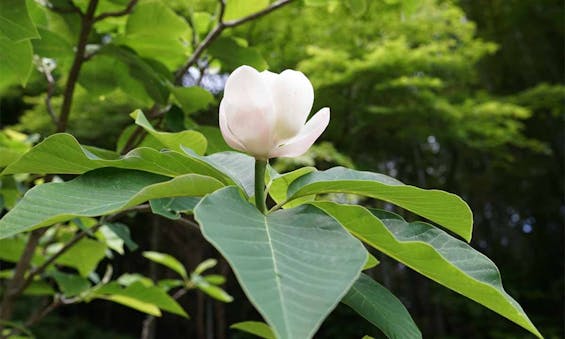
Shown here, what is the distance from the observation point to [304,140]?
1.07ft

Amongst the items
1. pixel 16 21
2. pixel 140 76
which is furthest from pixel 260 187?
pixel 140 76

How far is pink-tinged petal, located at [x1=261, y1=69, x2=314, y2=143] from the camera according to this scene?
0.32 metres

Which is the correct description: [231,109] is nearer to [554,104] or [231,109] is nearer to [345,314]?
[554,104]

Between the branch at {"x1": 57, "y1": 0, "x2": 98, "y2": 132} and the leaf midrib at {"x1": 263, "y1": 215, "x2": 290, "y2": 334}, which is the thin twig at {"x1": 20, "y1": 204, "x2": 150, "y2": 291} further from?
the leaf midrib at {"x1": 263, "y1": 215, "x2": 290, "y2": 334}

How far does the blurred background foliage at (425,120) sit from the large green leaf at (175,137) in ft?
1.43

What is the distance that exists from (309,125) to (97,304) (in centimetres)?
641

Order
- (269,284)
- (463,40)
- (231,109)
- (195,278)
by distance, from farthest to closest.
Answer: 1. (463,40)
2. (195,278)
3. (231,109)
4. (269,284)

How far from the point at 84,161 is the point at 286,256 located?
0.16m

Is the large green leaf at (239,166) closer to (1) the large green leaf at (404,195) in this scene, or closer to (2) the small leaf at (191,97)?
(1) the large green leaf at (404,195)

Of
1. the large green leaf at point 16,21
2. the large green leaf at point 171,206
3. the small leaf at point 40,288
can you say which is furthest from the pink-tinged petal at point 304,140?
the small leaf at point 40,288

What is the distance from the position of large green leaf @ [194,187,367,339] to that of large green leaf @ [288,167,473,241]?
0.11 feet

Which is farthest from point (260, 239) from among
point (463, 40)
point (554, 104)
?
point (554, 104)

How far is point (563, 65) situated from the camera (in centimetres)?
555

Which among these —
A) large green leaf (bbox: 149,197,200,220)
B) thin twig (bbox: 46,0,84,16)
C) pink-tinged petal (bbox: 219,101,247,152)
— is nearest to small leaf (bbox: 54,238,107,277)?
thin twig (bbox: 46,0,84,16)
